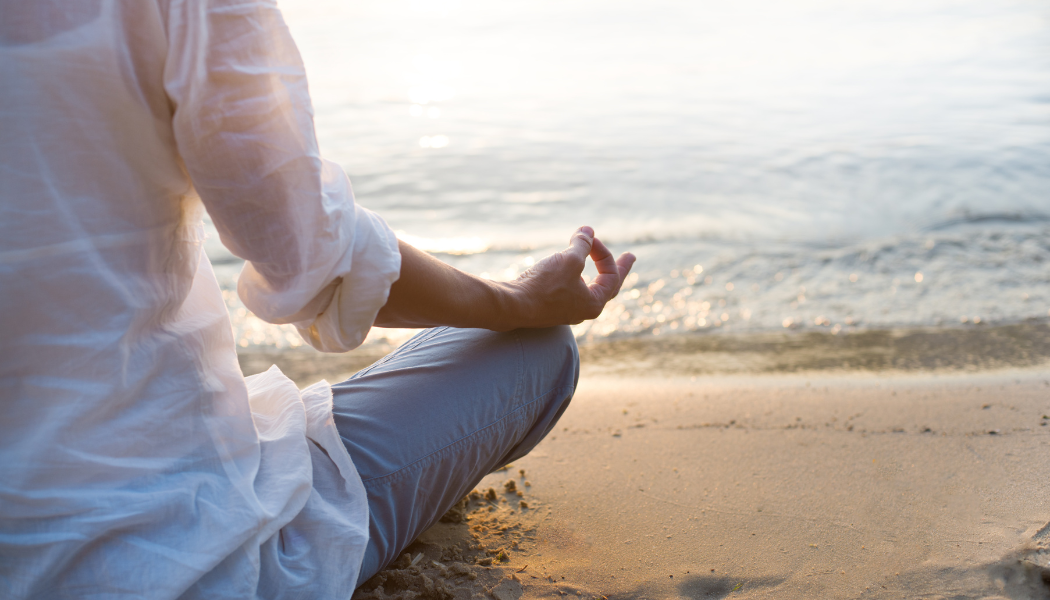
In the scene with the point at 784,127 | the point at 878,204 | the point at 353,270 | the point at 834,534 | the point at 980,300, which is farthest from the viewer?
the point at 784,127

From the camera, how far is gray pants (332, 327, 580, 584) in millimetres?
1204

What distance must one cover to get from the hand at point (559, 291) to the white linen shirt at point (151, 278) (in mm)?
370

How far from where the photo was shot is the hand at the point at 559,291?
4.35 feet

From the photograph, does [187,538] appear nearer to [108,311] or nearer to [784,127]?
[108,311]

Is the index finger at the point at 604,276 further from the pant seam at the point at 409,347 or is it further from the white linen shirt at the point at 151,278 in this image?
the white linen shirt at the point at 151,278

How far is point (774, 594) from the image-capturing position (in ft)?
4.57

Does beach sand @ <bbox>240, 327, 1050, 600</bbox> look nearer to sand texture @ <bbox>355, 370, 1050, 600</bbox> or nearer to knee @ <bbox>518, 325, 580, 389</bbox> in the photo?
sand texture @ <bbox>355, 370, 1050, 600</bbox>

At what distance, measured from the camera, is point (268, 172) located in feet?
2.75

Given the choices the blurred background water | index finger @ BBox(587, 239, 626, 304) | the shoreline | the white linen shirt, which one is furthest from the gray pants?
the blurred background water

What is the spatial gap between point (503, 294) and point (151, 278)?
1.84 feet

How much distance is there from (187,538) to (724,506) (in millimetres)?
1196

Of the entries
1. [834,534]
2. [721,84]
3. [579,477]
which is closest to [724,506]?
[834,534]

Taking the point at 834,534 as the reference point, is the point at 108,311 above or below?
above

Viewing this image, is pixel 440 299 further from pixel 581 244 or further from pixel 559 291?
pixel 581 244
